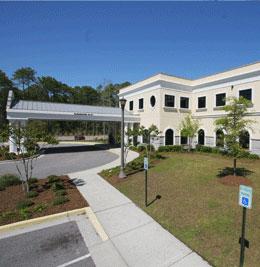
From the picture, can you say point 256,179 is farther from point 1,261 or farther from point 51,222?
point 1,261

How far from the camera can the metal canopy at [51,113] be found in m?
20.6

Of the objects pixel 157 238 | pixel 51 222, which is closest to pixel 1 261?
pixel 51 222

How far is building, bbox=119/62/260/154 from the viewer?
67.4ft

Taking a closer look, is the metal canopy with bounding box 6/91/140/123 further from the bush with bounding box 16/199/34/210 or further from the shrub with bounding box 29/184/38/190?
the bush with bounding box 16/199/34/210

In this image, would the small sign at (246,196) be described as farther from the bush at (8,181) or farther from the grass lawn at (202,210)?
the bush at (8,181)

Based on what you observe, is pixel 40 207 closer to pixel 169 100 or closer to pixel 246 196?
pixel 246 196

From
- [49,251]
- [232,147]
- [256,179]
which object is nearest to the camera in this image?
[49,251]

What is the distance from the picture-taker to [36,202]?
26.2ft

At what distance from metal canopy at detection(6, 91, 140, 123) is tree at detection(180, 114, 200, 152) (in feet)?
21.5

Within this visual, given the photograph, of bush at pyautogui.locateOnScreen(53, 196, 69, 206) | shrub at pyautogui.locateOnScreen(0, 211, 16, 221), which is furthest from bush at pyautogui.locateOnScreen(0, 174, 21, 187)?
bush at pyautogui.locateOnScreen(53, 196, 69, 206)

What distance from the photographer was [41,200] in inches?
321

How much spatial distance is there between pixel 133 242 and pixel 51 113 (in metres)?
19.6

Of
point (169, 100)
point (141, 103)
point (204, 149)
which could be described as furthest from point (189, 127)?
point (141, 103)

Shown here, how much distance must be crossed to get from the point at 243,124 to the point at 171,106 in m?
13.8
